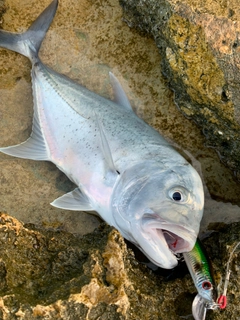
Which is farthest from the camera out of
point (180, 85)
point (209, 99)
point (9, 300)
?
point (180, 85)

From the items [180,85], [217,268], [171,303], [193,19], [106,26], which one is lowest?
[171,303]

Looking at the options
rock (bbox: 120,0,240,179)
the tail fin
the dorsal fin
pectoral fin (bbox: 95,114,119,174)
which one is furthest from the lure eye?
the tail fin

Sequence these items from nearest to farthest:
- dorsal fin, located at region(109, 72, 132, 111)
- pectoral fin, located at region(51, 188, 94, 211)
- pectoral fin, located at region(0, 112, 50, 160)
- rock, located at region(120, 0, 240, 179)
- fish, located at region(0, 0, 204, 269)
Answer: fish, located at region(0, 0, 204, 269)
rock, located at region(120, 0, 240, 179)
pectoral fin, located at region(51, 188, 94, 211)
pectoral fin, located at region(0, 112, 50, 160)
dorsal fin, located at region(109, 72, 132, 111)

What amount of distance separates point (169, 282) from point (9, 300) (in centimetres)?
119

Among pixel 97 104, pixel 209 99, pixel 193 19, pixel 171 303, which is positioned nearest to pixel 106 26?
pixel 97 104

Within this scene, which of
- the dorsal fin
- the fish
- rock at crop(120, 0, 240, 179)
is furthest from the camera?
the dorsal fin

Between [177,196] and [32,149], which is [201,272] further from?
[32,149]

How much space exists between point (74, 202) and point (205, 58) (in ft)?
5.31

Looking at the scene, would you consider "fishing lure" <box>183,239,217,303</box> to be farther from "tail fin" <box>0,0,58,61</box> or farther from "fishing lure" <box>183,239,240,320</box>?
"tail fin" <box>0,0,58,61</box>

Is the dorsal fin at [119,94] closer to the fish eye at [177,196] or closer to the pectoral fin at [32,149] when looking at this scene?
the pectoral fin at [32,149]

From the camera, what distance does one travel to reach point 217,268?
2822mm

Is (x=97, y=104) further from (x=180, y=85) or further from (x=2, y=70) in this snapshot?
(x=2, y=70)

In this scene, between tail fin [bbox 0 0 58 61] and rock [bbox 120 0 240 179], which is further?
tail fin [bbox 0 0 58 61]

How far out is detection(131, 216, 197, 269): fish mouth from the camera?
8.54 feet
